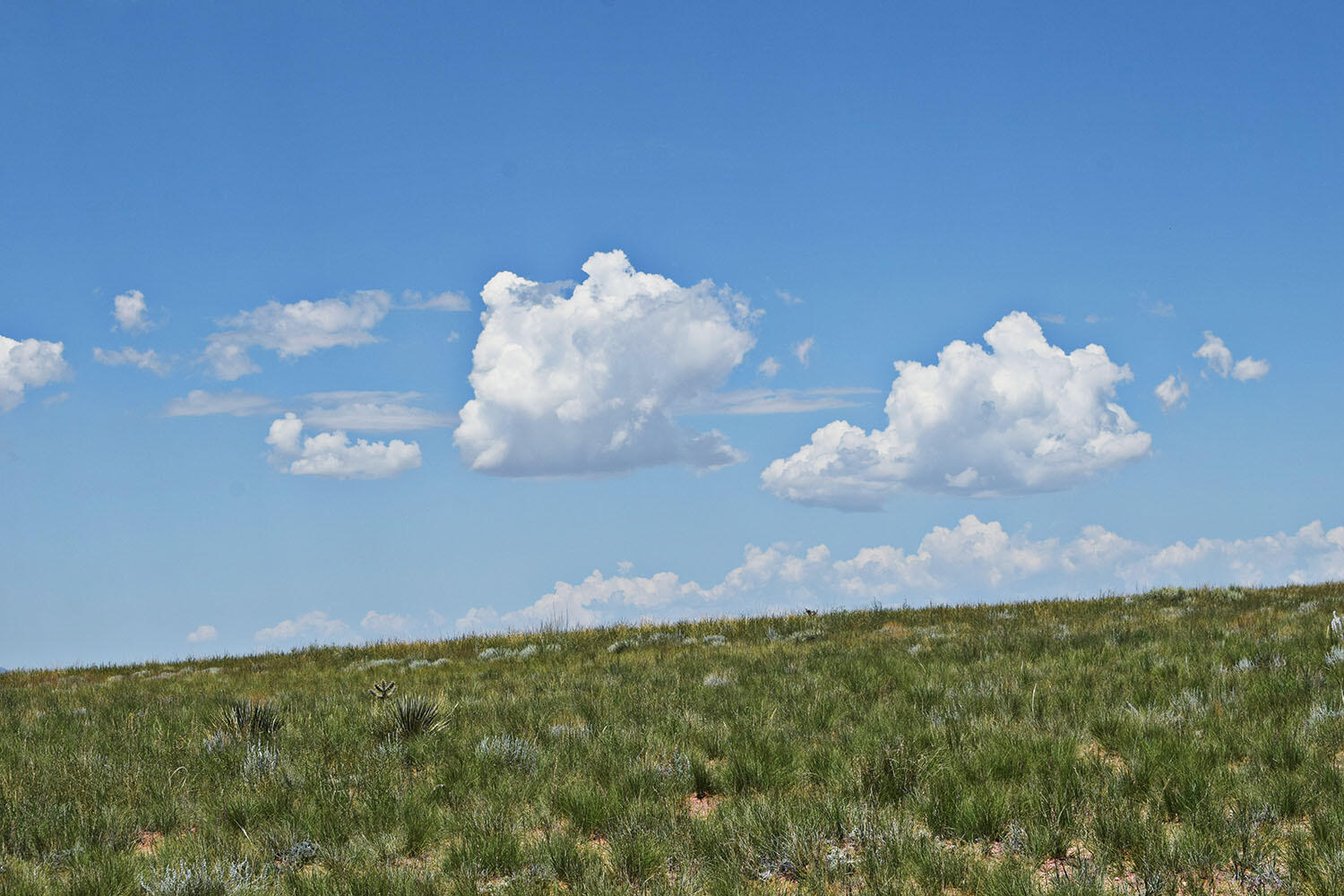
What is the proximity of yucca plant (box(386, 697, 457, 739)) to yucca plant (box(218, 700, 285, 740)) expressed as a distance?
1.31m

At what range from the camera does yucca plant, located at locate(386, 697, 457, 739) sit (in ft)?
31.9

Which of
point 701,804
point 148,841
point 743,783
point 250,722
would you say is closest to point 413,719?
point 250,722

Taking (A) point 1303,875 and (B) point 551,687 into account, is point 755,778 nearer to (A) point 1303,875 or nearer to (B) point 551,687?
(A) point 1303,875

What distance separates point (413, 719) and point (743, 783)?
432 cm

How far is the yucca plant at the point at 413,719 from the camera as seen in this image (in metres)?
9.73

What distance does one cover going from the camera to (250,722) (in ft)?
32.7

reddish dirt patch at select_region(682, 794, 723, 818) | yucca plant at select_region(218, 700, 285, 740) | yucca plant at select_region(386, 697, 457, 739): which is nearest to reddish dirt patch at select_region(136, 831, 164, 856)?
yucca plant at select_region(218, 700, 285, 740)

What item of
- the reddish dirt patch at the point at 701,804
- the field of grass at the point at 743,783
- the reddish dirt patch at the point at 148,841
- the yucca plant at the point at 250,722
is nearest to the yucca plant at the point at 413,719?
the field of grass at the point at 743,783

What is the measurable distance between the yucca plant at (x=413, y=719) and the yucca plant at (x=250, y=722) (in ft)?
4.29

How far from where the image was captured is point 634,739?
8570 millimetres

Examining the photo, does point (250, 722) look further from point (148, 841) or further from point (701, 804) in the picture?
point (701, 804)

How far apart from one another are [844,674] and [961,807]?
632cm

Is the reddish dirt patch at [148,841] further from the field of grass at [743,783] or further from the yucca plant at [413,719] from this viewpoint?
the yucca plant at [413,719]

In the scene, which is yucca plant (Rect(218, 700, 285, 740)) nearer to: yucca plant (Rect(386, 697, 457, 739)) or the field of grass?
the field of grass
